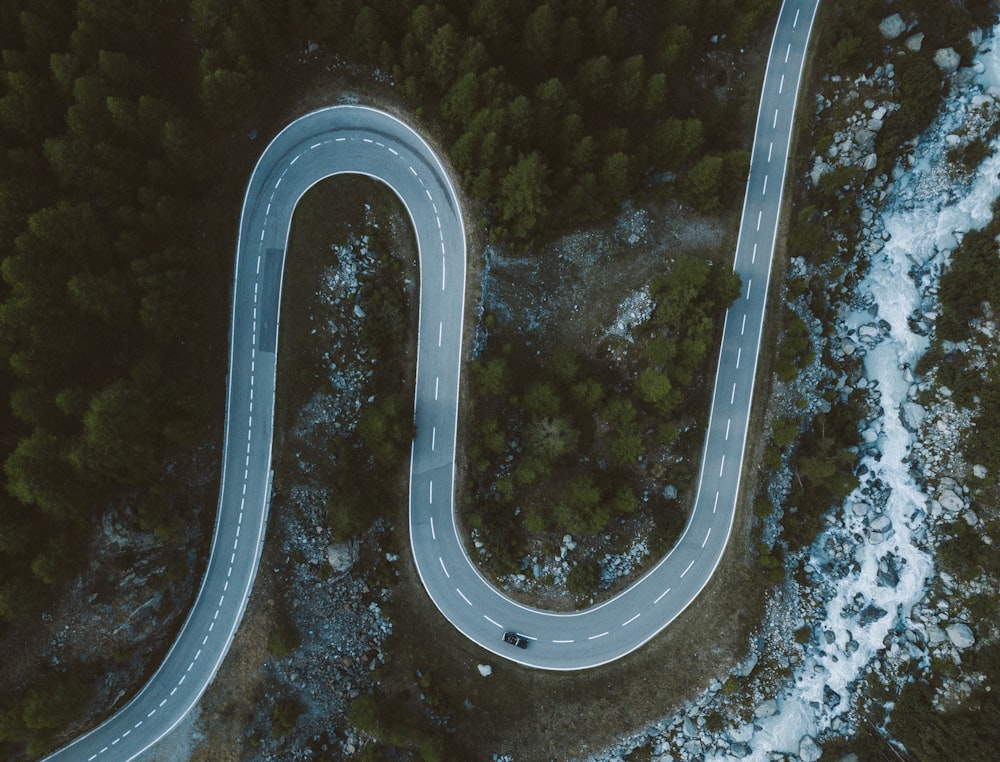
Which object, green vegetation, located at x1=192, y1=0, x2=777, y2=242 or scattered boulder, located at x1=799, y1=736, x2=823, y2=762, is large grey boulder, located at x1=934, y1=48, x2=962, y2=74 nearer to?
green vegetation, located at x1=192, y1=0, x2=777, y2=242

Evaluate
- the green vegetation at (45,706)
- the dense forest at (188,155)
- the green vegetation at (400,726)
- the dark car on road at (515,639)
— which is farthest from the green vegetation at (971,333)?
the green vegetation at (45,706)

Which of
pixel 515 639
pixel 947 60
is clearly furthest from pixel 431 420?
pixel 947 60

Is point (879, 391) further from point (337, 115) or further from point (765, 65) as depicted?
point (337, 115)

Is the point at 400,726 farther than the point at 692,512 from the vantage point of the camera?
No

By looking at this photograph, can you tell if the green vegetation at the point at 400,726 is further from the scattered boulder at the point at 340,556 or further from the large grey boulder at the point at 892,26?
the large grey boulder at the point at 892,26

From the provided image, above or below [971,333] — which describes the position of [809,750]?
below

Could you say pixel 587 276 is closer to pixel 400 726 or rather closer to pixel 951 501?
pixel 951 501

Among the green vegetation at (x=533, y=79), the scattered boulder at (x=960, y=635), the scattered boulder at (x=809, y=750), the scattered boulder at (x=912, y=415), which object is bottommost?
the scattered boulder at (x=809, y=750)
